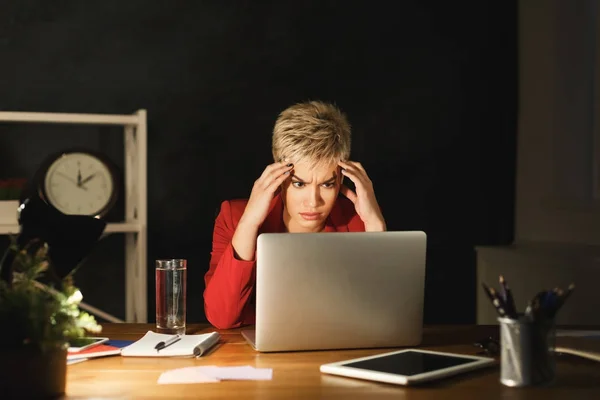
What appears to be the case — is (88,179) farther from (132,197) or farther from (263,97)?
(263,97)

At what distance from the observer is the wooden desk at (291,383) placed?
1.40 meters

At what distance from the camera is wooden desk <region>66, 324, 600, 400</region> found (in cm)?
140

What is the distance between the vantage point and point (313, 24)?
3723 mm

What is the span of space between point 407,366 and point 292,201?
0.93 meters

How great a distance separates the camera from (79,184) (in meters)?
3.17

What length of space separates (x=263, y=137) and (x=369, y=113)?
52 centimetres

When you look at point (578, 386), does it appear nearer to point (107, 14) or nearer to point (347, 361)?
point (347, 361)

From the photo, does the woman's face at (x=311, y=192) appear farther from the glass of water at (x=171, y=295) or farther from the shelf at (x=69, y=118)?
the shelf at (x=69, y=118)

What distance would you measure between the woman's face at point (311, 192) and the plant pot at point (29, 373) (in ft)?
3.66

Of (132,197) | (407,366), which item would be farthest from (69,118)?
(407,366)

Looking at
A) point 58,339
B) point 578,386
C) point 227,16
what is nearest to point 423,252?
point 578,386

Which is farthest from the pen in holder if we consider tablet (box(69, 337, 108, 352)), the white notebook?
tablet (box(69, 337, 108, 352))

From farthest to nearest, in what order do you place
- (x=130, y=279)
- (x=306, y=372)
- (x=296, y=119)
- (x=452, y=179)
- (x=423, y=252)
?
(x=452, y=179)
(x=130, y=279)
(x=296, y=119)
(x=423, y=252)
(x=306, y=372)

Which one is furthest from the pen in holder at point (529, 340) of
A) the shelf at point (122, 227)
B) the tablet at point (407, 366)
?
the shelf at point (122, 227)
